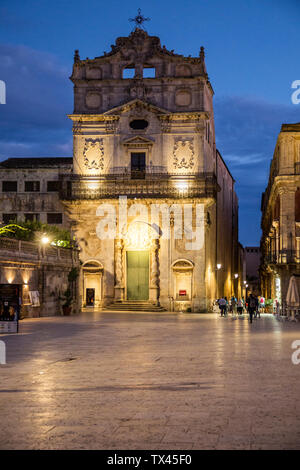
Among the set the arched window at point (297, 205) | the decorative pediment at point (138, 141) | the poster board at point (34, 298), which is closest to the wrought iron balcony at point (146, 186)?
the decorative pediment at point (138, 141)

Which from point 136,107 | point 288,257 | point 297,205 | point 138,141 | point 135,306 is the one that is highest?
point 136,107

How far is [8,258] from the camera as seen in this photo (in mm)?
32969

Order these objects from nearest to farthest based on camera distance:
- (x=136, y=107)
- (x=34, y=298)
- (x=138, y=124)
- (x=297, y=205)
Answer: (x=34, y=298) < (x=297, y=205) < (x=136, y=107) < (x=138, y=124)

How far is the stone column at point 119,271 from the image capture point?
169 ft

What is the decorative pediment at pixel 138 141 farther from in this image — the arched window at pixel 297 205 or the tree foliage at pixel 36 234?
the arched window at pixel 297 205

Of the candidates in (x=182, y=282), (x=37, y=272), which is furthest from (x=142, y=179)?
(x=37, y=272)

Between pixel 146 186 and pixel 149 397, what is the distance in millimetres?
42358

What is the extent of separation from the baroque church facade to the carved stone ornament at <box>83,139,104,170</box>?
0.27ft

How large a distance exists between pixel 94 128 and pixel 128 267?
1202cm

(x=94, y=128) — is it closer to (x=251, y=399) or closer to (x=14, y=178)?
(x=14, y=178)

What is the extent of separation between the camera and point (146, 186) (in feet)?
171

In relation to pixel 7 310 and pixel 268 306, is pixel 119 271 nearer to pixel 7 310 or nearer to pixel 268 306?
pixel 268 306

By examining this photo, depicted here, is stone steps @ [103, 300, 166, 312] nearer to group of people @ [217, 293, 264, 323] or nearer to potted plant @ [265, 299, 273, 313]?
group of people @ [217, 293, 264, 323]

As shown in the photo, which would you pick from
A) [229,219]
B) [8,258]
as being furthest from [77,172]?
[229,219]
